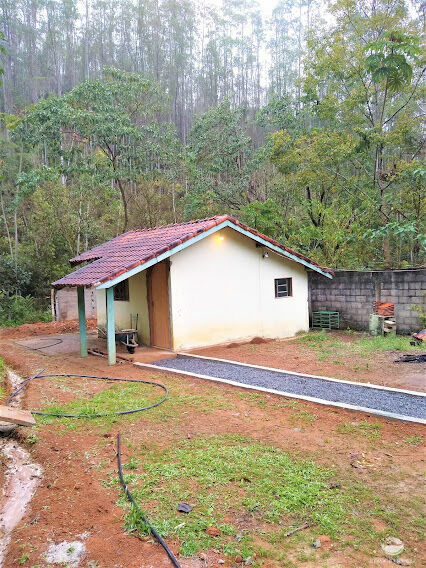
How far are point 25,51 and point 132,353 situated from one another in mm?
37197

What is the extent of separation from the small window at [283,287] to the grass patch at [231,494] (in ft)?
28.1

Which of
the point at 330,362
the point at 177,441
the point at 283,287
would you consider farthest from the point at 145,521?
the point at 283,287

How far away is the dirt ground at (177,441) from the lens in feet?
9.83

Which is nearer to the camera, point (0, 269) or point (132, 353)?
point (132, 353)

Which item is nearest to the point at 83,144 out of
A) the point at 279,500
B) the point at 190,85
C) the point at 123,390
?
the point at 123,390

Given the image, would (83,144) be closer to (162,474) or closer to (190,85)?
(162,474)

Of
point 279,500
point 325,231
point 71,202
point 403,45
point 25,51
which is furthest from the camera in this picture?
point 25,51

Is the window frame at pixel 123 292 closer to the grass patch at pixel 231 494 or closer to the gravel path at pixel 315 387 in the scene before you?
the gravel path at pixel 315 387

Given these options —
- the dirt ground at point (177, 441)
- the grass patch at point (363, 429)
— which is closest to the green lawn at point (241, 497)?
the dirt ground at point (177, 441)

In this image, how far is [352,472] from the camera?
13.5ft

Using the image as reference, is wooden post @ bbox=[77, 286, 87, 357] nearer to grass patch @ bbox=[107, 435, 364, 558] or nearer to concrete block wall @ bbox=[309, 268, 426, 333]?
grass patch @ bbox=[107, 435, 364, 558]

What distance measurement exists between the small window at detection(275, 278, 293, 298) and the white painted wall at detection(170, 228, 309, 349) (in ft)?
0.48

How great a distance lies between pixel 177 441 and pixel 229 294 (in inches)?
274

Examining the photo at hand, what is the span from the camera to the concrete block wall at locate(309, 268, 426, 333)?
39.0 ft
